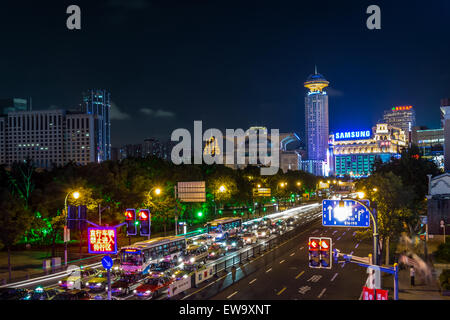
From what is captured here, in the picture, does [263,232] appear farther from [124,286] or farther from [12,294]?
[12,294]

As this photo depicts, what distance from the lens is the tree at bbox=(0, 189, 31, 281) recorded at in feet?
126

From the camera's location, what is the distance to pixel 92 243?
28141mm

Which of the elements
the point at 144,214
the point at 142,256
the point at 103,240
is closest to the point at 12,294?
the point at 103,240

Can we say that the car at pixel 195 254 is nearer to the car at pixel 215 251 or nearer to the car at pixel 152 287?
the car at pixel 215 251

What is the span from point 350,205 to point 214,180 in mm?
61114

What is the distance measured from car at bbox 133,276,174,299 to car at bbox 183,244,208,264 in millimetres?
12753

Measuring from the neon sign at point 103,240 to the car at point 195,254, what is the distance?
57.4ft

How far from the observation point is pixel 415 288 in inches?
1216

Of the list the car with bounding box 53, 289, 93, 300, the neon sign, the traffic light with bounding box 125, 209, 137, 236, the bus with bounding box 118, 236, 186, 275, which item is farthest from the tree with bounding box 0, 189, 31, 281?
the traffic light with bounding box 125, 209, 137, 236

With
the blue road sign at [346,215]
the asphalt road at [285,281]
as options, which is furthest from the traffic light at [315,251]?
the asphalt road at [285,281]

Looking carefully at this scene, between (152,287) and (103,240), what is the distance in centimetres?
540

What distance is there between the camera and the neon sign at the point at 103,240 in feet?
90.1

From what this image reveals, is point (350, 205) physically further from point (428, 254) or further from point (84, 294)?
point (428, 254)
